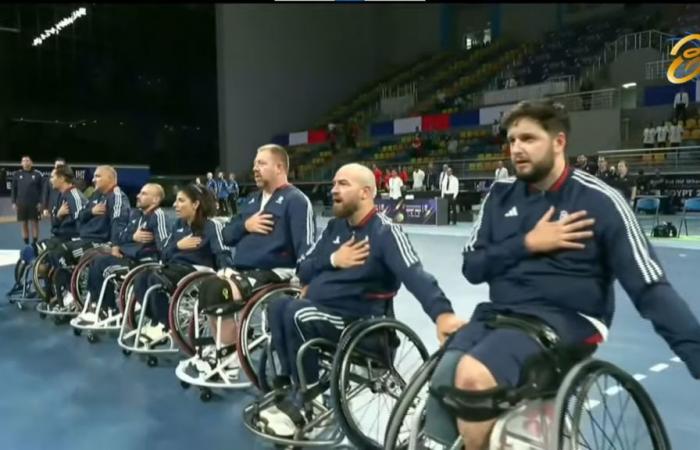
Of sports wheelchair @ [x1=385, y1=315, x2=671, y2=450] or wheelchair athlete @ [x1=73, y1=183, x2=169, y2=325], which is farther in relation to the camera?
wheelchair athlete @ [x1=73, y1=183, x2=169, y2=325]

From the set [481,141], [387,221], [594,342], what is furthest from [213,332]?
[481,141]

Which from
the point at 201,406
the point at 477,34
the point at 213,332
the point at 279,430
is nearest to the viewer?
the point at 279,430

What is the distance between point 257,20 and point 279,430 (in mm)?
21412

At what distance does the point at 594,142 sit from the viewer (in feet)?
49.0

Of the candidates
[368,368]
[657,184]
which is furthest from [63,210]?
[657,184]

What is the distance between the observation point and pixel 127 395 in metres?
2.90

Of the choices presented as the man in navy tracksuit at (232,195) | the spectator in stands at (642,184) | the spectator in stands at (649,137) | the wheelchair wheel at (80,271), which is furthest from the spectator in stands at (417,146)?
the wheelchair wheel at (80,271)

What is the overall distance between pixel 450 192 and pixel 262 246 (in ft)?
29.7

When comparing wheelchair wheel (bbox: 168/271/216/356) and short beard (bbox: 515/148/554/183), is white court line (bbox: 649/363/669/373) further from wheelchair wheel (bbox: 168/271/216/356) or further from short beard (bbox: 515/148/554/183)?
wheelchair wheel (bbox: 168/271/216/356)

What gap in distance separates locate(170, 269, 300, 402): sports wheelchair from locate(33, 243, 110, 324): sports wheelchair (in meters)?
1.29

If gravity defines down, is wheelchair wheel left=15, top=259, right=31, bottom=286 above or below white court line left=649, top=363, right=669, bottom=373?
above

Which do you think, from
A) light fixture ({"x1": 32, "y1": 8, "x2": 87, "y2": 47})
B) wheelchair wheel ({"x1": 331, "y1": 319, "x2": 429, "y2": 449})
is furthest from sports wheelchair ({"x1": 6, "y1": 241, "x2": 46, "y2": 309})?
light fixture ({"x1": 32, "y1": 8, "x2": 87, "y2": 47})

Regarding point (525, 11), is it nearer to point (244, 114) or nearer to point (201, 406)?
point (244, 114)

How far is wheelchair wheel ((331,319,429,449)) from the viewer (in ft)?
6.32
